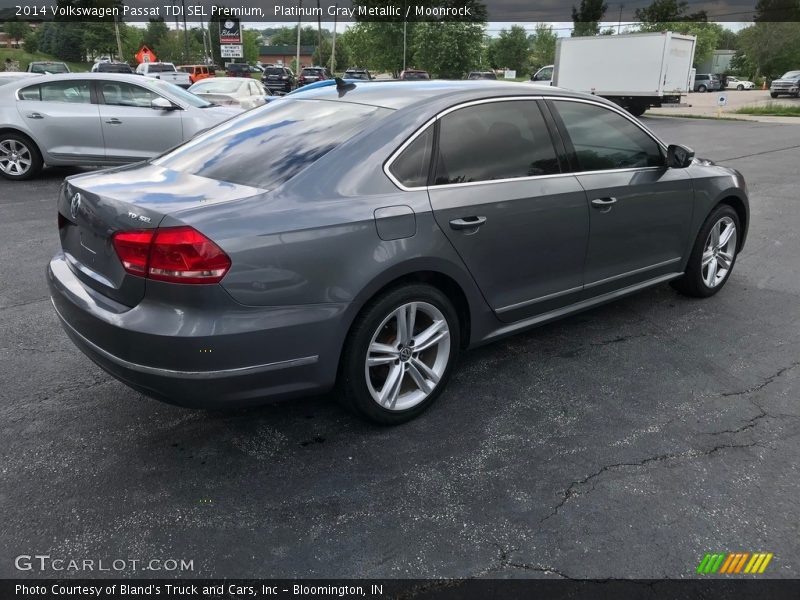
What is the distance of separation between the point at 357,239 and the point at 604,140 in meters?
2.13

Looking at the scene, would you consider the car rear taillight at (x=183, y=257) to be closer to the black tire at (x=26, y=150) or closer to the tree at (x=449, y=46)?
the black tire at (x=26, y=150)

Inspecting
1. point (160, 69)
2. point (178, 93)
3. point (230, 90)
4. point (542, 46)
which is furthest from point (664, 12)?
point (178, 93)

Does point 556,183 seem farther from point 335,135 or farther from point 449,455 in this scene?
point 449,455

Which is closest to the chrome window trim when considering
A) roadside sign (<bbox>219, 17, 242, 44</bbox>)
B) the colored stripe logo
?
the colored stripe logo

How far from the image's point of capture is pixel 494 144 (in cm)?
357

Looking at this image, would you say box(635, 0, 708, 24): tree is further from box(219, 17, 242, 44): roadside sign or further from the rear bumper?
the rear bumper

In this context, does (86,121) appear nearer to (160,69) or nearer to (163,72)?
(163,72)

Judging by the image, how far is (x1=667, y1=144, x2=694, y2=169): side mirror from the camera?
4387 mm

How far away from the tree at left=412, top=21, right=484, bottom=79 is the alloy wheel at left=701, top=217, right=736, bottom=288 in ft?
175

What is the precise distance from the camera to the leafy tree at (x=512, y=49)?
3580 inches

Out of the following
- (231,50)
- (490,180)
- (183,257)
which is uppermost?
(231,50)

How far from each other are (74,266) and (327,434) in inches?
57.3

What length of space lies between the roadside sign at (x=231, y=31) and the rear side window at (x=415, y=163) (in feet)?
140

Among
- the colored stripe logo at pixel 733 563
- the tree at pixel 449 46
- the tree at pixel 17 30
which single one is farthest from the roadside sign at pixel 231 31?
the tree at pixel 17 30
